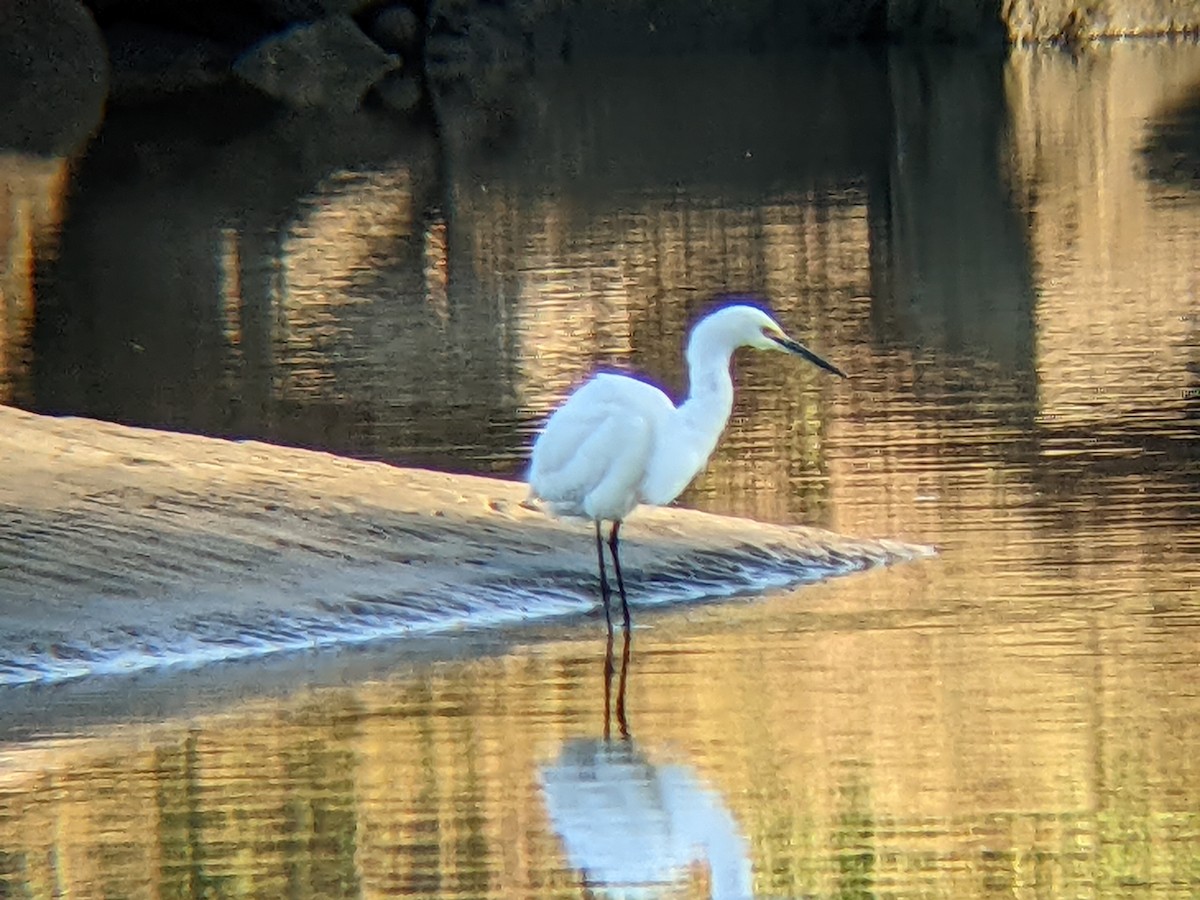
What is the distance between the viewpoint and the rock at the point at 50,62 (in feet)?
134

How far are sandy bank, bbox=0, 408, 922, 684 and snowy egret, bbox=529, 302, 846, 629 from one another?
69 centimetres

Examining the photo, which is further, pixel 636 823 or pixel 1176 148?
pixel 1176 148

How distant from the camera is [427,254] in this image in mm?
22125

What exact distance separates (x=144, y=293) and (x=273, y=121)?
58.9 feet

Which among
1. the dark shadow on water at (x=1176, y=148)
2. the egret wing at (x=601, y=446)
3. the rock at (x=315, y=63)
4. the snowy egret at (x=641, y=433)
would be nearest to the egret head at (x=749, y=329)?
the snowy egret at (x=641, y=433)

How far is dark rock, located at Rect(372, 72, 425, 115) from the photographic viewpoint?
40.4 meters

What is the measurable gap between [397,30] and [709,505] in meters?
36.4

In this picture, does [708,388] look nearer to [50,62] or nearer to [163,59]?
[50,62]

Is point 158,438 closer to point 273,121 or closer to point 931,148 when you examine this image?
point 931,148

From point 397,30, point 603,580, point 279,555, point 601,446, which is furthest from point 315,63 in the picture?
point 601,446

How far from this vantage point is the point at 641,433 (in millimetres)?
9141

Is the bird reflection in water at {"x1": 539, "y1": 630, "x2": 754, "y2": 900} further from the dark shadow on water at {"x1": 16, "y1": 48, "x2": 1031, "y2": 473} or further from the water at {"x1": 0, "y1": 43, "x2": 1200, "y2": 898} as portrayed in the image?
the dark shadow on water at {"x1": 16, "y1": 48, "x2": 1031, "y2": 473}

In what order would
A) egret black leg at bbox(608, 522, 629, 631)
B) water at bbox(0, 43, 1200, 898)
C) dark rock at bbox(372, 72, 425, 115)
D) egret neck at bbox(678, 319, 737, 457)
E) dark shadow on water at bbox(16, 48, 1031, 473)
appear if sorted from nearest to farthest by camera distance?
water at bbox(0, 43, 1200, 898) → egret neck at bbox(678, 319, 737, 457) → egret black leg at bbox(608, 522, 629, 631) → dark shadow on water at bbox(16, 48, 1031, 473) → dark rock at bbox(372, 72, 425, 115)

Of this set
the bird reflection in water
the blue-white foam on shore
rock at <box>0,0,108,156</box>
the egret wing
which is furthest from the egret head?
rock at <box>0,0,108,156</box>
